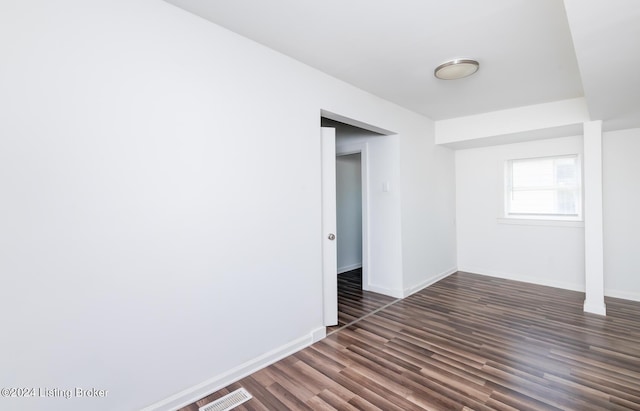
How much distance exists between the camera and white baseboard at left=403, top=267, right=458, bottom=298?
4.03m

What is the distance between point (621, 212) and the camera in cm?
388

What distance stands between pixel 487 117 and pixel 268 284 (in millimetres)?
3827

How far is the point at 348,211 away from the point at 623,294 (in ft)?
13.1

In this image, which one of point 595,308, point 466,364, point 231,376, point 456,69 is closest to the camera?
point 231,376

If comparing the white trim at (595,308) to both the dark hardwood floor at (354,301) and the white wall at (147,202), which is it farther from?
the white wall at (147,202)

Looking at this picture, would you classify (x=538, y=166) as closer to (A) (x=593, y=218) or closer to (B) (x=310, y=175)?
(A) (x=593, y=218)

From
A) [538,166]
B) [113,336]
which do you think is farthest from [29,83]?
[538,166]

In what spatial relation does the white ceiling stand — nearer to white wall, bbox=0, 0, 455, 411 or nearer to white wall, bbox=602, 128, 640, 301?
white wall, bbox=0, 0, 455, 411

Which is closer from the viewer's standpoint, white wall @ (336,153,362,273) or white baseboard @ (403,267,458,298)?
white baseboard @ (403,267,458,298)

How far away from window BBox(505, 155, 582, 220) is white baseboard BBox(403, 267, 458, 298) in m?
1.32

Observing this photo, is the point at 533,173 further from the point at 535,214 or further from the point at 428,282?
the point at 428,282

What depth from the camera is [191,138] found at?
1.95m

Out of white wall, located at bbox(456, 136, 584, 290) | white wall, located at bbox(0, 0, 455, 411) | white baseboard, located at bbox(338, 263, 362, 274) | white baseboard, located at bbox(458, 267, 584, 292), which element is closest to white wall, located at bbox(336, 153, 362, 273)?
white baseboard, located at bbox(338, 263, 362, 274)

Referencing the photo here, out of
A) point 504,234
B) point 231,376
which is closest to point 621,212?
point 504,234
